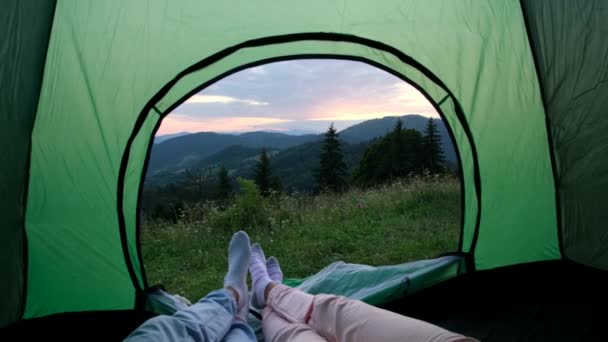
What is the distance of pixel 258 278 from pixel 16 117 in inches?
52.4

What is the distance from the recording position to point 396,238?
3.18 meters

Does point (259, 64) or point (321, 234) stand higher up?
point (259, 64)

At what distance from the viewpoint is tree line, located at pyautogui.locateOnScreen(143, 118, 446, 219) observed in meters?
4.59

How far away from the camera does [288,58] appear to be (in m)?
2.04

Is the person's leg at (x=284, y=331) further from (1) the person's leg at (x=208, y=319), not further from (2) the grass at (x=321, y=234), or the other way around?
(2) the grass at (x=321, y=234)

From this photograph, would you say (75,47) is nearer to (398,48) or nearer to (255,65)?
(255,65)

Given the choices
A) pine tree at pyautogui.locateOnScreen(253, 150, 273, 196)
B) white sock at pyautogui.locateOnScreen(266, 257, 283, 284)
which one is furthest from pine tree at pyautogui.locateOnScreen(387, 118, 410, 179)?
white sock at pyautogui.locateOnScreen(266, 257, 283, 284)

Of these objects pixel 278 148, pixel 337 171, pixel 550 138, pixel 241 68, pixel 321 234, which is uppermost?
pixel 241 68

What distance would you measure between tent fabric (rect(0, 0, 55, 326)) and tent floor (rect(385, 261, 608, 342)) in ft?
5.38

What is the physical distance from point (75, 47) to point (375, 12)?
136 centimetres

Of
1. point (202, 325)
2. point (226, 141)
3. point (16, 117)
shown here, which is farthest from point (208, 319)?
point (226, 141)

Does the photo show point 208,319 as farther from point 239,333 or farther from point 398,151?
point 398,151

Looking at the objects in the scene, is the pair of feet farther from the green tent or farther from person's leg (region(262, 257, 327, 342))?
the green tent

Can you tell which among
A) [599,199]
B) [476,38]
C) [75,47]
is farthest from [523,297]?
[75,47]
